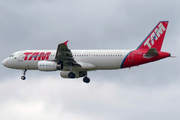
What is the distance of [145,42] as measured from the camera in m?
43.1

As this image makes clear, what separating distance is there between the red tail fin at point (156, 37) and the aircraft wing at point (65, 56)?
941 centimetres

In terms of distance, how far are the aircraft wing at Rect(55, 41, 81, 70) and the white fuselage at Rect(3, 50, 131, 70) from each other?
1.63 metres

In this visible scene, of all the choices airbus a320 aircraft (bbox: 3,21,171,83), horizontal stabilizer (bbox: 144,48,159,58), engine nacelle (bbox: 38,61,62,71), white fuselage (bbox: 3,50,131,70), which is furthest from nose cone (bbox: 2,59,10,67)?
horizontal stabilizer (bbox: 144,48,159,58)

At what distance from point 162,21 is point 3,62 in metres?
24.0

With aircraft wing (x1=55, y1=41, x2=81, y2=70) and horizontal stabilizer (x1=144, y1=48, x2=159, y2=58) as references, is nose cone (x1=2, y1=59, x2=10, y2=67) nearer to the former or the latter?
aircraft wing (x1=55, y1=41, x2=81, y2=70)

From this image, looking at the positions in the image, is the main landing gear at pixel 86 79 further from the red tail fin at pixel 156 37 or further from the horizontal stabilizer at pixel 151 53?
the horizontal stabilizer at pixel 151 53

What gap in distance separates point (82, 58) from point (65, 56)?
346 centimetres

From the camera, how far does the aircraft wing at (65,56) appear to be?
131 feet

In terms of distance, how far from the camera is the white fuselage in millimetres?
42688

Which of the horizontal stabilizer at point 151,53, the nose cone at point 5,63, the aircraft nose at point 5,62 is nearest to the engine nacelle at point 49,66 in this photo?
the nose cone at point 5,63

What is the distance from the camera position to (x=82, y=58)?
44094mm

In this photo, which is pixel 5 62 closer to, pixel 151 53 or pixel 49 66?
pixel 49 66

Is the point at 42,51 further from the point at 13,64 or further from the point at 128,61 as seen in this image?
the point at 128,61

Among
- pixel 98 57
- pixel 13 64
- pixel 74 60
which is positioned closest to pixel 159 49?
pixel 98 57
